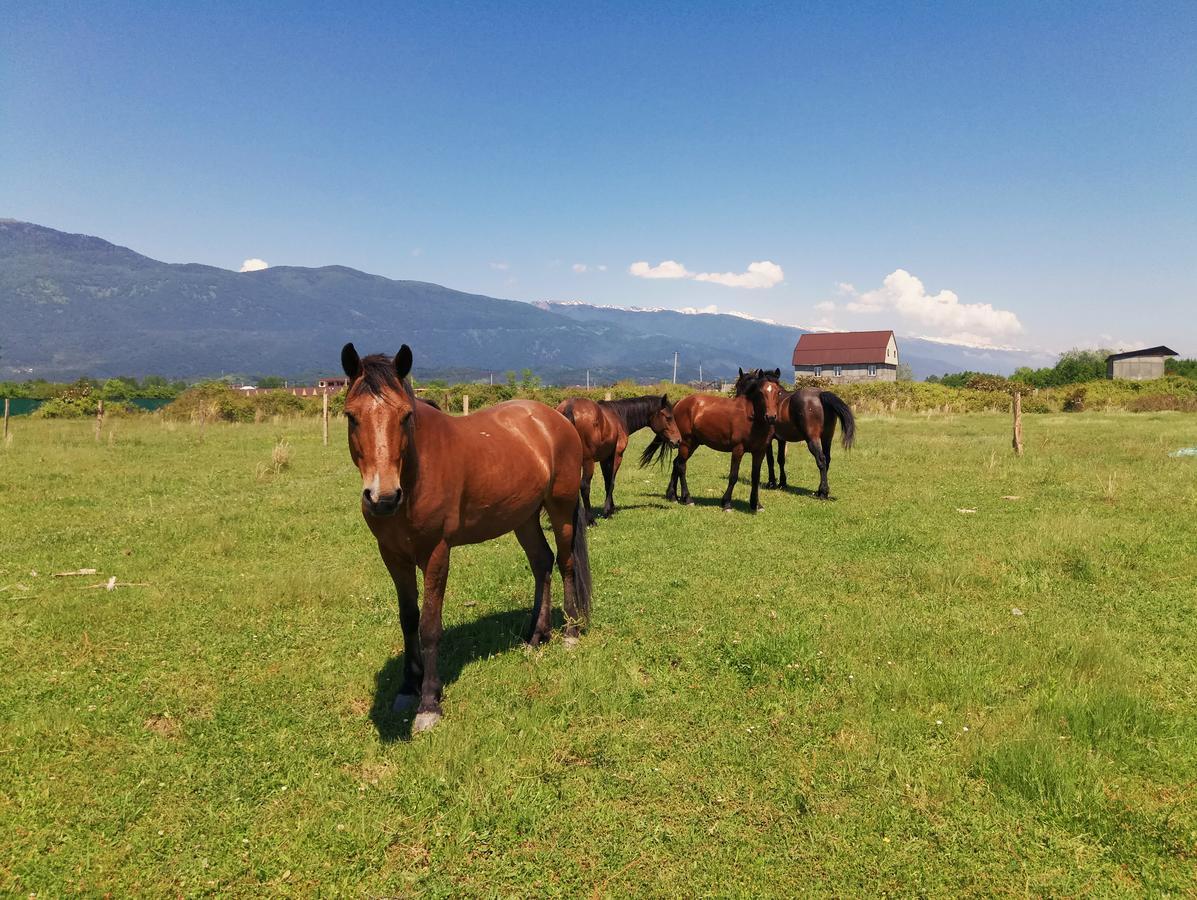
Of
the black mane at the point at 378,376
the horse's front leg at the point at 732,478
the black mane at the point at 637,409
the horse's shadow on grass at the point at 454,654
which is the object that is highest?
the black mane at the point at 378,376

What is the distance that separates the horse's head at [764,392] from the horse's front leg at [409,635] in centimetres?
908

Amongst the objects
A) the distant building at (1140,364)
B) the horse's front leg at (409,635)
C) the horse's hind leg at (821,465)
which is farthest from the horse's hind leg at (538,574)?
the distant building at (1140,364)

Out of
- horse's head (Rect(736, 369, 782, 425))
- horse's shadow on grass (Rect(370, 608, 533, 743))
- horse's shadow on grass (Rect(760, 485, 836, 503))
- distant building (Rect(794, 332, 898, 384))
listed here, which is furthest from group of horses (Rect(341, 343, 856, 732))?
distant building (Rect(794, 332, 898, 384))

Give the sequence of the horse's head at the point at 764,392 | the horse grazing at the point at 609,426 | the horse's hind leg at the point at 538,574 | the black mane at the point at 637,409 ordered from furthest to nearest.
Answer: the black mane at the point at 637,409, the horse's head at the point at 764,392, the horse grazing at the point at 609,426, the horse's hind leg at the point at 538,574

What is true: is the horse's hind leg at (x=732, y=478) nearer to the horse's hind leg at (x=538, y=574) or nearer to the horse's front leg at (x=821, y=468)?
the horse's front leg at (x=821, y=468)

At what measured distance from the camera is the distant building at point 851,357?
111938 millimetres

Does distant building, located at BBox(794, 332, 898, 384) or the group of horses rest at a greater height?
distant building, located at BBox(794, 332, 898, 384)

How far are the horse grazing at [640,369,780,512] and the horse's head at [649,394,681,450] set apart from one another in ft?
0.70

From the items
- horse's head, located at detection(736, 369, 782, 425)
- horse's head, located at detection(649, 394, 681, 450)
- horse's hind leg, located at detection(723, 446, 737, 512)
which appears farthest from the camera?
horse's head, located at detection(649, 394, 681, 450)

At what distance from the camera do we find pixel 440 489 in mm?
4824

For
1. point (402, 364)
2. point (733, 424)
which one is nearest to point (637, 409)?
point (733, 424)

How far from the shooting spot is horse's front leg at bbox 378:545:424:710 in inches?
202

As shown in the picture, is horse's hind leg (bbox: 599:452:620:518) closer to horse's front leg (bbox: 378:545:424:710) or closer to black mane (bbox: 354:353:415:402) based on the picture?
horse's front leg (bbox: 378:545:424:710)

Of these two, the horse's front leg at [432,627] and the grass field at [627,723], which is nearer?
the grass field at [627,723]
